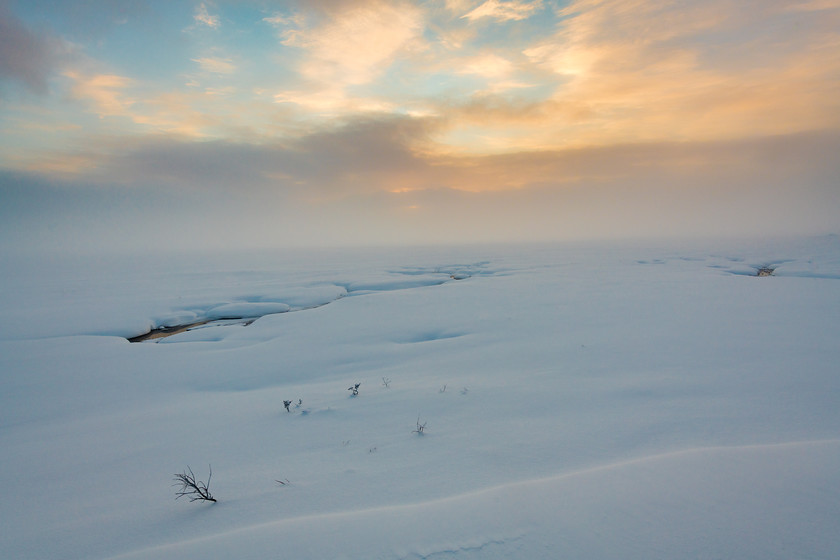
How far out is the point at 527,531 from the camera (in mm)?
1691

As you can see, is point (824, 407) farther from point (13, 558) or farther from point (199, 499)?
point (13, 558)

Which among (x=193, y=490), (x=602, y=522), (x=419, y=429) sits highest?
(x=602, y=522)

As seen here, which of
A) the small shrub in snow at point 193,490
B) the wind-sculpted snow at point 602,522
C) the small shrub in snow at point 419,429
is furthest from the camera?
the small shrub in snow at point 419,429

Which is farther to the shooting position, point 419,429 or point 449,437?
point 419,429

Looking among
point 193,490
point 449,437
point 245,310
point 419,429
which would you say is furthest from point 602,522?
point 245,310

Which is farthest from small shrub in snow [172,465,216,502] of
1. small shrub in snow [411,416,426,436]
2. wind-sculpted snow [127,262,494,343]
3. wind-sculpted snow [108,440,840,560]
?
wind-sculpted snow [127,262,494,343]

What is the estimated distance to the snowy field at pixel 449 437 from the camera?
1.73 m

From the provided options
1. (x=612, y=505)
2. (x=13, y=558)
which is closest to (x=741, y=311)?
(x=612, y=505)

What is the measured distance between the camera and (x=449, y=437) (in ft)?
10.3

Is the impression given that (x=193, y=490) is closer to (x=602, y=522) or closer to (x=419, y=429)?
(x=419, y=429)

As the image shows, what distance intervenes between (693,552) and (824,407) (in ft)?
10.8

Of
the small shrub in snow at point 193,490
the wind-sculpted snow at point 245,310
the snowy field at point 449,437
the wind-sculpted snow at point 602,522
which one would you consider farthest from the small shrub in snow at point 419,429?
the wind-sculpted snow at point 245,310

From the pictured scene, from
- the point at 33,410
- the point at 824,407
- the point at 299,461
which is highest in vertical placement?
the point at 824,407

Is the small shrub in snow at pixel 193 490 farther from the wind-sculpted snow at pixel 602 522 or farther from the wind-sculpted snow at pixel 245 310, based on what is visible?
the wind-sculpted snow at pixel 245 310
